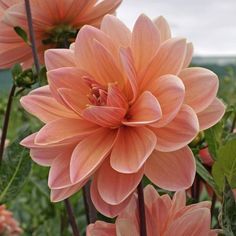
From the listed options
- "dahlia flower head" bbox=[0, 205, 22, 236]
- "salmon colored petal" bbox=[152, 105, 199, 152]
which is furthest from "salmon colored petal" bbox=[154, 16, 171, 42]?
"dahlia flower head" bbox=[0, 205, 22, 236]

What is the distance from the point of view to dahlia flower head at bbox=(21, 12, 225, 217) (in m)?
0.57

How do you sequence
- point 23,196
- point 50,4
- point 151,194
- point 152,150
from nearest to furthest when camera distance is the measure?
point 152,150, point 151,194, point 50,4, point 23,196

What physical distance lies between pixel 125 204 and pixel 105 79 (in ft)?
0.44

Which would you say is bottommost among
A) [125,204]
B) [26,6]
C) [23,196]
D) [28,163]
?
[23,196]

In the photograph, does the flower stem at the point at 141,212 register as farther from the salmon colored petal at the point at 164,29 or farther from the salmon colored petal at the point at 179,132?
the salmon colored petal at the point at 164,29

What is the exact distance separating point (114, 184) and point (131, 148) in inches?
1.5

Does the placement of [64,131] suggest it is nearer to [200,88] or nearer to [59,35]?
[200,88]

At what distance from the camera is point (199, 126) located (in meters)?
0.59

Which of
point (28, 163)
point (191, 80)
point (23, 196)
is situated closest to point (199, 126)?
point (191, 80)

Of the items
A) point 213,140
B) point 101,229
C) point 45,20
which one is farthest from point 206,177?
point 45,20

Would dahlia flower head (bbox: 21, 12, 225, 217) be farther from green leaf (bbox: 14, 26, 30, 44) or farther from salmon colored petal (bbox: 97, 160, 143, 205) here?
green leaf (bbox: 14, 26, 30, 44)

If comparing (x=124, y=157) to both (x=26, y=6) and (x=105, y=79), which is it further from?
(x=26, y=6)

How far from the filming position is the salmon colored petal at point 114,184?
1.86 feet

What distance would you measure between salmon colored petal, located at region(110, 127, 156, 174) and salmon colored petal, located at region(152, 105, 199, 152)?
0.01 m
